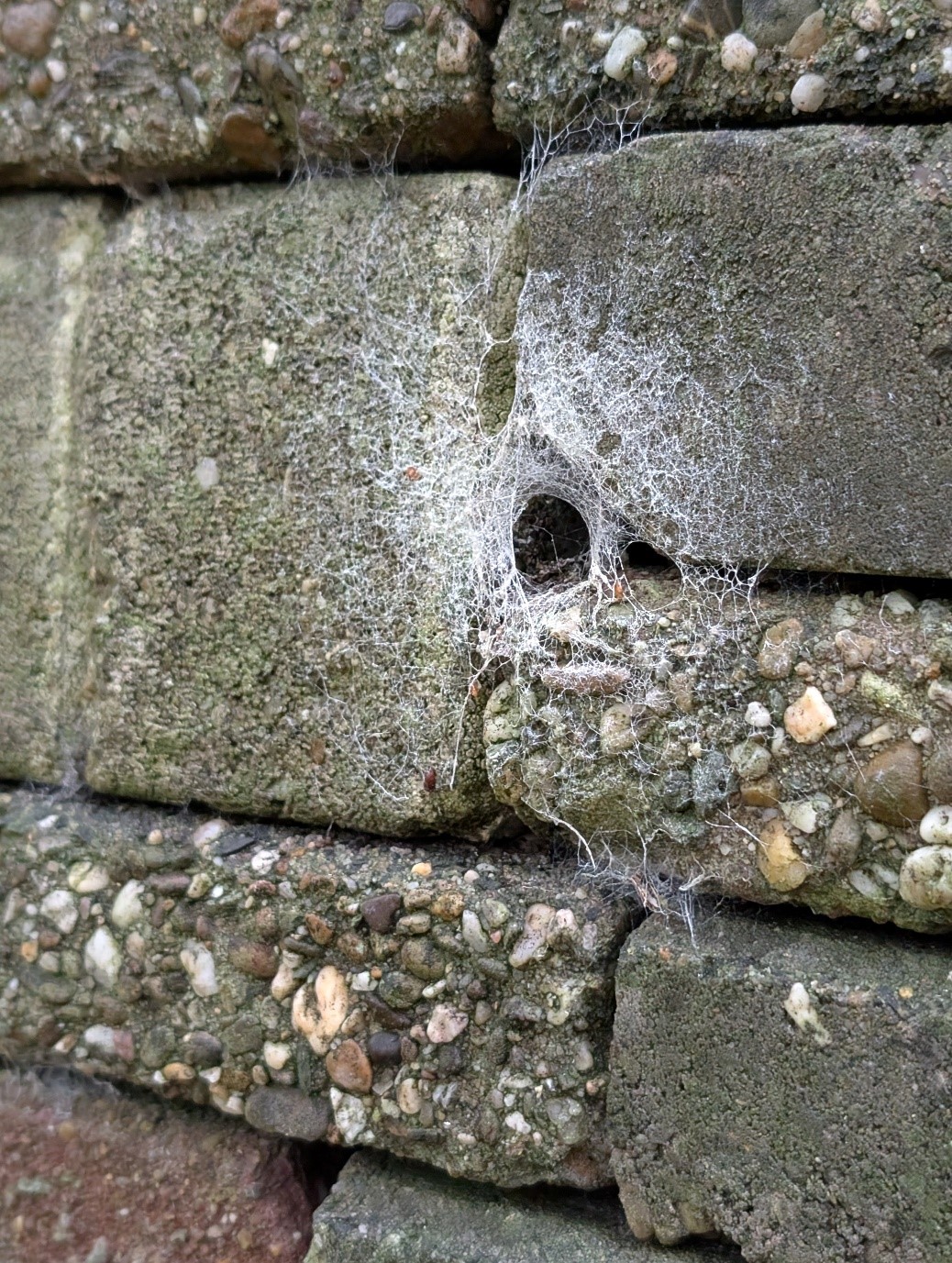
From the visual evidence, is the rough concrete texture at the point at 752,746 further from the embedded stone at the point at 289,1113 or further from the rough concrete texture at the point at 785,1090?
the embedded stone at the point at 289,1113

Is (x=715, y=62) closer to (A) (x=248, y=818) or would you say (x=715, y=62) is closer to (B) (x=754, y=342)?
(B) (x=754, y=342)

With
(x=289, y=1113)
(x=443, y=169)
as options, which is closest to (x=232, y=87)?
(x=443, y=169)

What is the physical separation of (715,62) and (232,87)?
1.79ft

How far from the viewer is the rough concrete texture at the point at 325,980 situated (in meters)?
1.05

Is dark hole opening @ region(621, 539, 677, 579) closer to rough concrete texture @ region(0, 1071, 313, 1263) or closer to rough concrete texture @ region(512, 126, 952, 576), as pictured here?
rough concrete texture @ region(512, 126, 952, 576)

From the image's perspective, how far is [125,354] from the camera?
1257mm

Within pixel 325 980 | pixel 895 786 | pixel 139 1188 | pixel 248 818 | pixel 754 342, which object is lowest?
pixel 139 1188

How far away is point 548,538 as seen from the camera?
3.80 feet

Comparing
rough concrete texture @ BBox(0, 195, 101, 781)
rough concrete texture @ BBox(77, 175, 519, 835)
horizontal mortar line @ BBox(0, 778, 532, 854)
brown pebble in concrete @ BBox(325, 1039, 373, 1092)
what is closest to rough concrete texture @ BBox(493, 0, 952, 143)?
rough concrete texture @ BBox(77, 175, 519, 835)

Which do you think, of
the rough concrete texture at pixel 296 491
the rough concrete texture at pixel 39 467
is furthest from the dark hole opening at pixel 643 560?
the rough concrete texture at pixel 39 467

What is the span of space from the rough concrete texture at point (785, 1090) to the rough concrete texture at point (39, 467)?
2.68 ft

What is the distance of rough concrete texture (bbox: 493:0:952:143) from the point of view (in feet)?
2.89

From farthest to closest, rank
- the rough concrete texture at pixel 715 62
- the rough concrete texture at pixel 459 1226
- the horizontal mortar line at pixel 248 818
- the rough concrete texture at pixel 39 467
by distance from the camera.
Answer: the rough concrete texture at pixel 39 467 → the horizontal mortar line at pixel 248 818 → the rough concrete texture at pixel 459 1226 → the rough concrete texture at pixel 715 62

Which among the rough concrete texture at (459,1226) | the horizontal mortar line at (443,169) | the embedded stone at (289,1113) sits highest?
the horizontal mortar line at (443,169)
